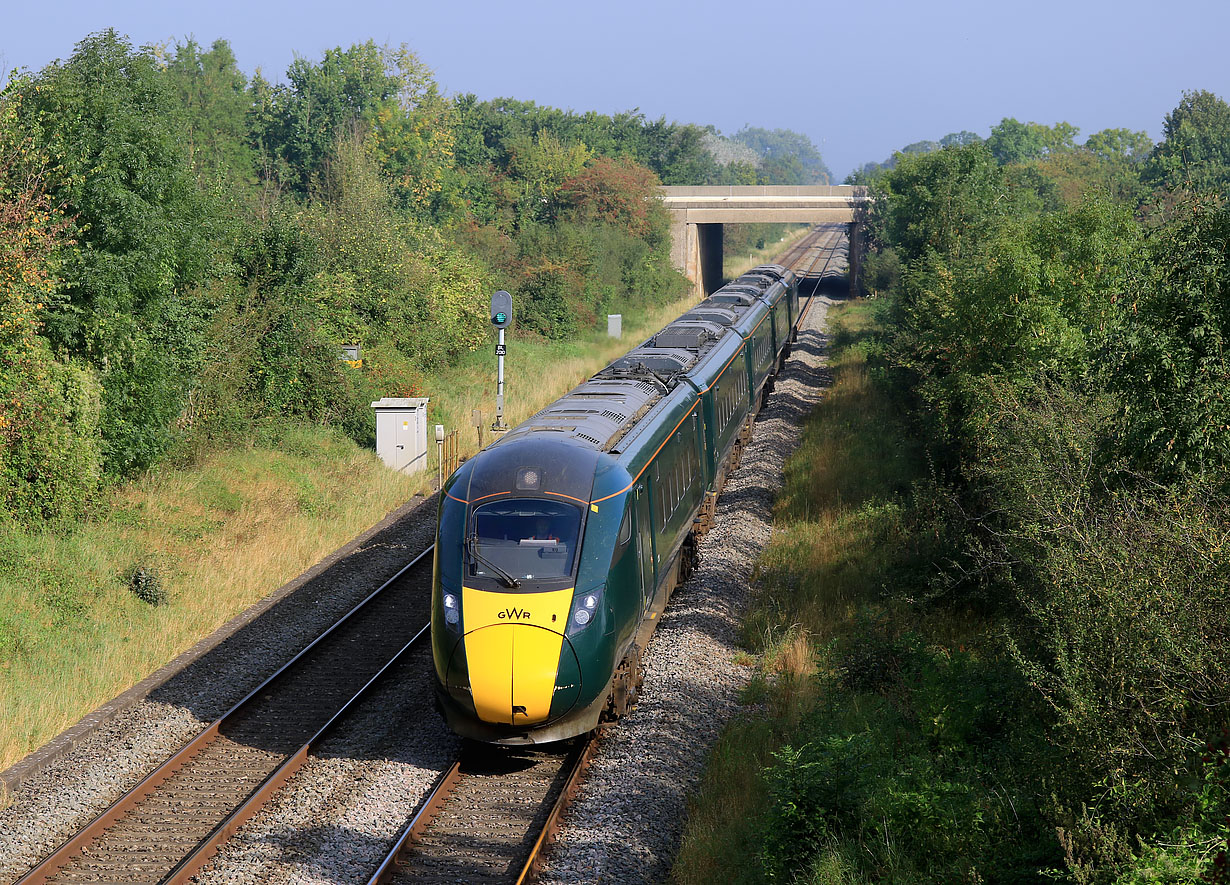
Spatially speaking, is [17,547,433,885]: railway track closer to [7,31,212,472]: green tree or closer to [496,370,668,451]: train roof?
[496,370,668,451]: train roof

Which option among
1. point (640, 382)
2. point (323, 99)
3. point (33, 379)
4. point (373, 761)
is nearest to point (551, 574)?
point (373, 761)

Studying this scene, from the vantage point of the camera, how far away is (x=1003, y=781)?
27.5 ft

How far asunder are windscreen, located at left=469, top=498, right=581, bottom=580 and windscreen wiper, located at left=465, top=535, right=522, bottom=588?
0.4 inches

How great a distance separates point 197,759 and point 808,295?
54.8 meters

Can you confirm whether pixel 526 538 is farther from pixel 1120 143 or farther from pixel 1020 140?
pixel 1020 140

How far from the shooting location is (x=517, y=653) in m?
10.3

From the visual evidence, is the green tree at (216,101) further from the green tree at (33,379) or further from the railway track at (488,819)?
the railway track at (488,819)

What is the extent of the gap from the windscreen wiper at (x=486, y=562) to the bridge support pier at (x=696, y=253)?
53060 mm

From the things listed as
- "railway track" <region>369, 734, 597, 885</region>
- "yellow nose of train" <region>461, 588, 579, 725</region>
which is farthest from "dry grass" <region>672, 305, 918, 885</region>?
"yellow nose of train" <region>461, 588, 579, 725</region>

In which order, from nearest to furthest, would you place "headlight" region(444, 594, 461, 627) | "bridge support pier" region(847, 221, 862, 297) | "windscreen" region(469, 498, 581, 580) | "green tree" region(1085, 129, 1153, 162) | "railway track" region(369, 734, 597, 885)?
1. "railway track" region(369, 734, 597, 885)
2. "headlight" region(444, 594, 461, 627)
3. "windscreen" region(469, 498, 581, 580)
4. "bridge support pier" region(847, 221, 862, 297)
5. "green tree" region(1085, 129, 1153, 162)

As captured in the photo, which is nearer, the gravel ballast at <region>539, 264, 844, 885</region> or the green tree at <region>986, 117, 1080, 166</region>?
the gravel ballast at <region>539, 264, 844, 885</region>

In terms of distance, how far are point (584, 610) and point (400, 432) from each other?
48.9 feet

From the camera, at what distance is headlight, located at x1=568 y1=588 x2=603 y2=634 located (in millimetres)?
10477

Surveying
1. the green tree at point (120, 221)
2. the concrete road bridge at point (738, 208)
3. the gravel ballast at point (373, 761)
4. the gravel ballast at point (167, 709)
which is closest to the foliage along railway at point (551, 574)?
the gravel ballast at point (373, 761)
